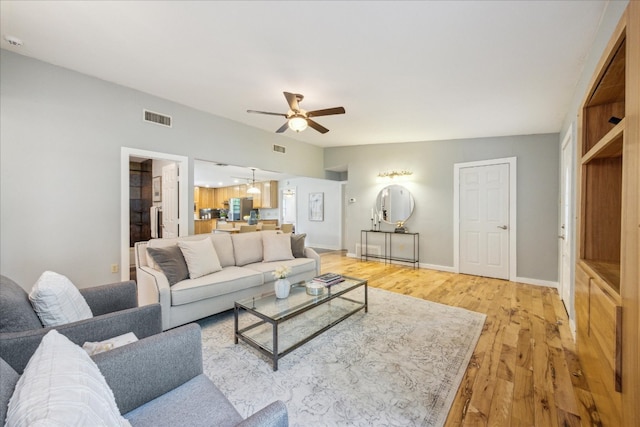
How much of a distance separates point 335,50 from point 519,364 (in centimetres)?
314

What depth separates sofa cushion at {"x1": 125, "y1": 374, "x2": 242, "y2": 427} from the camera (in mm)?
1041

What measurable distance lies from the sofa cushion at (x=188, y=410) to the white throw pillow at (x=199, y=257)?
185 cm

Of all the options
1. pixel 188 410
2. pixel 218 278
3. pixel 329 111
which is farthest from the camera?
pixel 329 111

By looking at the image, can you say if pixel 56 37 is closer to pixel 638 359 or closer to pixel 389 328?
pixel 389 328

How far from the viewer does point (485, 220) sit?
16.3ft

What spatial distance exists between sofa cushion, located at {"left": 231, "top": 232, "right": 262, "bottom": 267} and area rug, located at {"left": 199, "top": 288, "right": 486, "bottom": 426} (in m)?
0.82

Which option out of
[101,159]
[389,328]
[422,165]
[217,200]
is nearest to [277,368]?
[389,328]

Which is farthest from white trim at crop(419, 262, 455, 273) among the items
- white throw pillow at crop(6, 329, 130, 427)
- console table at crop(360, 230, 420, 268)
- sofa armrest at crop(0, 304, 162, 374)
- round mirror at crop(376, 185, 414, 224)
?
white throw pillow at crop(6, 329, 130, 427)

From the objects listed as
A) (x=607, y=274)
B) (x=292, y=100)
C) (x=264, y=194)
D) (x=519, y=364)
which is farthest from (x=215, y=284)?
(x=264, y=194)

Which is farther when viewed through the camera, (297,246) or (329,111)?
(297,246)

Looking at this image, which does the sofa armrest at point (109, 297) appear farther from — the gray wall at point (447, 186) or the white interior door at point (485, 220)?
the white interior door at point (485, 220)

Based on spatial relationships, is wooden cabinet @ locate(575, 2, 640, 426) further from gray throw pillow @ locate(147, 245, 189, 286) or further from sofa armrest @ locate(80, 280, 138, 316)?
gray throw pillow @ locate(147, 245, 189, 286)

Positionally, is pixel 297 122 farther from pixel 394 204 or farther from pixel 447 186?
pixel 447 186

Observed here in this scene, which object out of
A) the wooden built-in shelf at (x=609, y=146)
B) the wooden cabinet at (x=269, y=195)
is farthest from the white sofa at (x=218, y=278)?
the wooden cabinet at (x=269, y=195)
